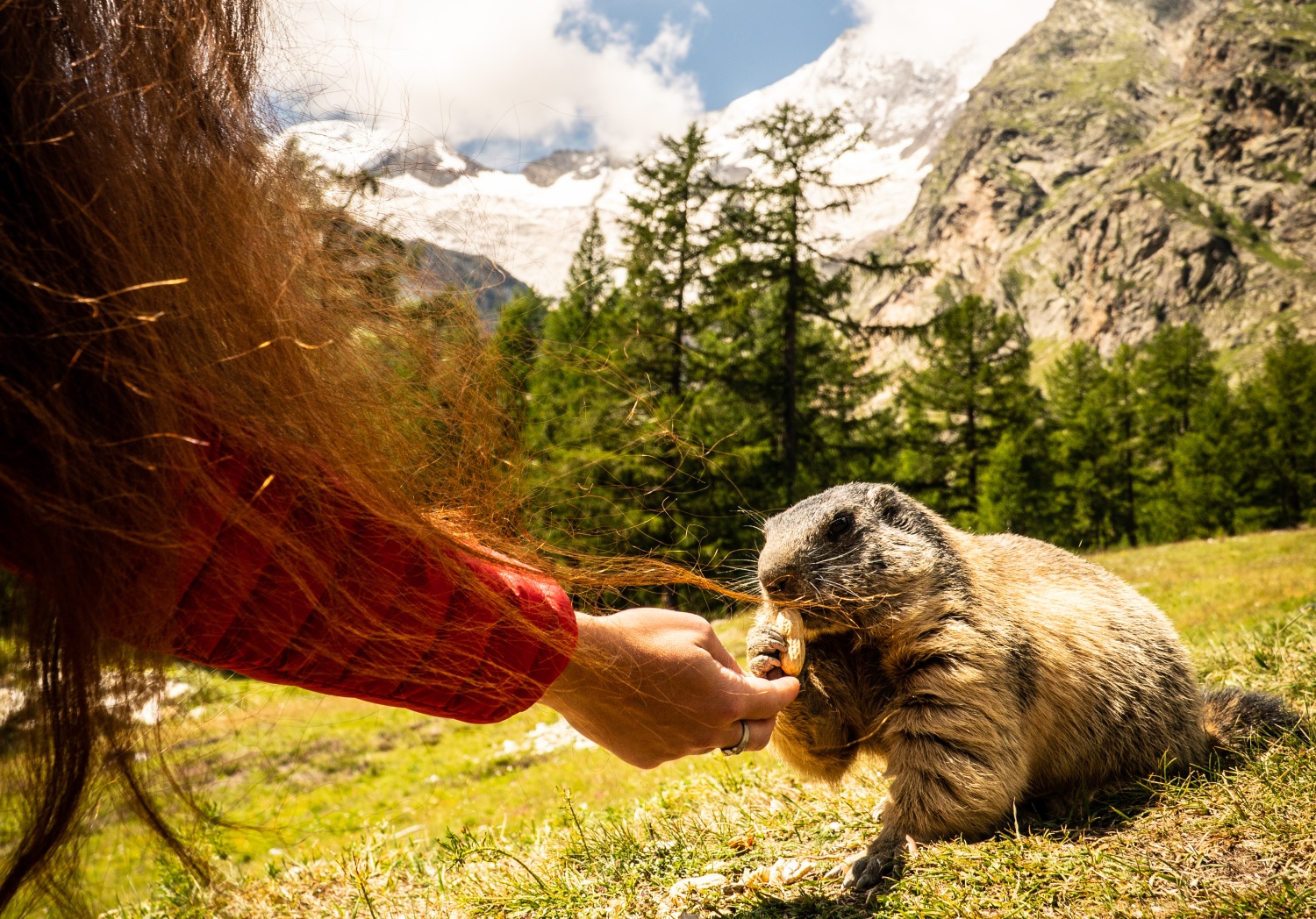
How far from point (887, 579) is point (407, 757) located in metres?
11.7

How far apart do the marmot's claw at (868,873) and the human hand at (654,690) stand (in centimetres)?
70

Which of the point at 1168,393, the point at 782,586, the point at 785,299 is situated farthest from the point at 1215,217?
the point at 782,586

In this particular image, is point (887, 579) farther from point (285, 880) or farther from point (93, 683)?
point (285, 880)

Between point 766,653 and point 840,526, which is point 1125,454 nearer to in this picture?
point 840,526

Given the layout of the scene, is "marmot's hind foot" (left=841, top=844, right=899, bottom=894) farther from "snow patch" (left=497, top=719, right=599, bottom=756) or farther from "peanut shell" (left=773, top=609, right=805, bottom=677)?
"snow patch" (left=497, top=719, right=599, bottom=756)

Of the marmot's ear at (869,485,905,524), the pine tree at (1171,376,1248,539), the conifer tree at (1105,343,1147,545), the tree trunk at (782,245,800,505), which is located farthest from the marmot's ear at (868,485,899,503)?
the conifer tree at (1105,343,1147,545)

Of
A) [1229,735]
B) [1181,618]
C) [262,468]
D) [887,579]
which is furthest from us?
[1181,618]

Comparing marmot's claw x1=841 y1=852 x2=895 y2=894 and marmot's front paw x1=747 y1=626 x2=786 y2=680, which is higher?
marmot's front paw x1=747 y1=626 x2=786 y2=680

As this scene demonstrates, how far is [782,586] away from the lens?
3.36 metres

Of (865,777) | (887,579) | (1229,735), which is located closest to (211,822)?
(887,579)

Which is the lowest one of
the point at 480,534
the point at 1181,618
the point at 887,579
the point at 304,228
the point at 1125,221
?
the point at 1181,618

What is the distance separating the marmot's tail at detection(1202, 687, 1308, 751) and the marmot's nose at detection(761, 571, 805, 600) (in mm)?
2365

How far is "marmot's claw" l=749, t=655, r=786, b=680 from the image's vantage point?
10.5 feet

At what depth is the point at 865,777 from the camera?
4.31 m
